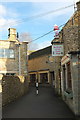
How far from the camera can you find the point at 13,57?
2380 centimetres

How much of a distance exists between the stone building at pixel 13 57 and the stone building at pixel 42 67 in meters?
5.88

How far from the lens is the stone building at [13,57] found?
916 inches

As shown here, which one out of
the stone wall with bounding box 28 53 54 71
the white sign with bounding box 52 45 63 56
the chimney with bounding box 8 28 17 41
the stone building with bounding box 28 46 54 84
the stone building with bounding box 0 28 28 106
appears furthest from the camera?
the stone wall with bounding box 28 53 54 71

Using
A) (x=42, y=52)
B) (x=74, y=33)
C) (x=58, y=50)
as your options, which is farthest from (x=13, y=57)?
(x=74, y=33)

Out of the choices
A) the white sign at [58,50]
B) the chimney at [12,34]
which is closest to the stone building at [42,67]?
the chimney at [12,34]

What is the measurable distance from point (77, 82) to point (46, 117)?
2638mm

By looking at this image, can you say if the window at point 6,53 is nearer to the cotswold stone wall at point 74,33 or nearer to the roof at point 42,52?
the roof at point 42,52

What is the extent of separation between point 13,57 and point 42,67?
849cm

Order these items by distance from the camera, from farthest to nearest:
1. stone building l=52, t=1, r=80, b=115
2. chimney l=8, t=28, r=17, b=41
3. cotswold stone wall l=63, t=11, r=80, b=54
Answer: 1. chimney l=8, t=28, r=17, b=41
2. cotswold stone wall l=63, t=11, r=80, b=54
3. stone building l=52, t=1, r=80, b=115

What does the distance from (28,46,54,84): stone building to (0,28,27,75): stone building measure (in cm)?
588

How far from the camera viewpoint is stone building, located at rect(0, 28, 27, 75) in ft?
76.3

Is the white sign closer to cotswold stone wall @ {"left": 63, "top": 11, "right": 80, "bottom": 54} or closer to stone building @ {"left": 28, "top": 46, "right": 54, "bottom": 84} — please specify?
cotswold stone wall @ {"left": 63, "top": 11, "right": 80, "bottom": 54}

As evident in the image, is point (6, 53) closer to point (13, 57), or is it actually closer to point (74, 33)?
point (13, 57)

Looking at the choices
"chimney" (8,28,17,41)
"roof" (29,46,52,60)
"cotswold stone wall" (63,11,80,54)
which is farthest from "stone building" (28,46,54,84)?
"cotswold stone wall" (63,11,80,54)
